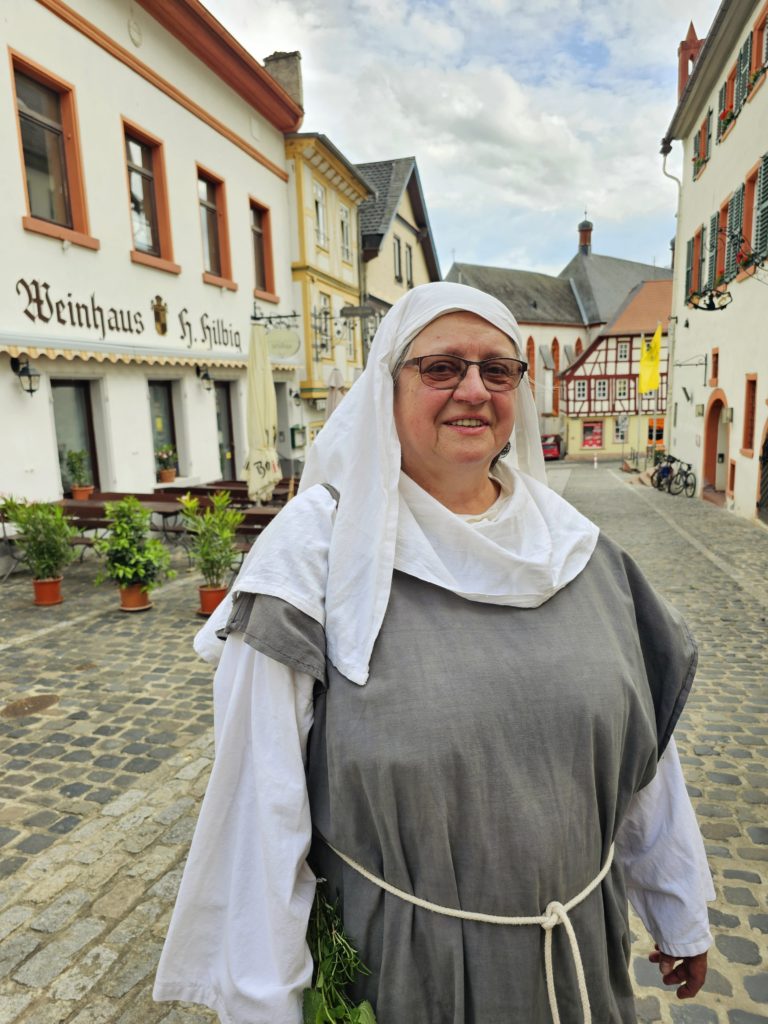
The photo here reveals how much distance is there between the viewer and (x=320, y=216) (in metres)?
19.1

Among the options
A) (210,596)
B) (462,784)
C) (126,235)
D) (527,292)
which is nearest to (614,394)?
(527,292)

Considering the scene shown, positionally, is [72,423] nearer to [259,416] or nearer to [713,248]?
[259,416]

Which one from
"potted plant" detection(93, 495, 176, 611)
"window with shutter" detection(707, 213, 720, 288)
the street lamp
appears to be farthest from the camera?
"window with shutter" detection(707, 213, 720, 288)

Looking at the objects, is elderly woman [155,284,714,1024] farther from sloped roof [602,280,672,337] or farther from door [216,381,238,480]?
sloped roof [602,280,672,337]

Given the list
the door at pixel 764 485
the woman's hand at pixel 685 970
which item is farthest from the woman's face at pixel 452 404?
the door at pixel 764 485

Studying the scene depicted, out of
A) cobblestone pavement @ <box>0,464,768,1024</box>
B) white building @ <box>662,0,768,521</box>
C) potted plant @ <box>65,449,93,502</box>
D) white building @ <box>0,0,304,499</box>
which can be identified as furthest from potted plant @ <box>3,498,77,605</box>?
white building @ <box>662,0,768,521</box>

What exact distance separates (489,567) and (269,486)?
9.87m

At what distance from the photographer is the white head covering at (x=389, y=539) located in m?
1.34

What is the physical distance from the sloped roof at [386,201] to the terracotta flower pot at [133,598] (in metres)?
17.9

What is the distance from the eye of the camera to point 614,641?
1.46m

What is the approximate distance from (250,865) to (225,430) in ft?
48.1

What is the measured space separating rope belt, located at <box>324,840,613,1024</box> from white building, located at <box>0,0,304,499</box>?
29.4 feet

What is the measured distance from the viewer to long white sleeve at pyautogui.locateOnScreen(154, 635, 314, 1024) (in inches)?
51.1

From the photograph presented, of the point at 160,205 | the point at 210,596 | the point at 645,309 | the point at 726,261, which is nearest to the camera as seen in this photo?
the point at 210,596
